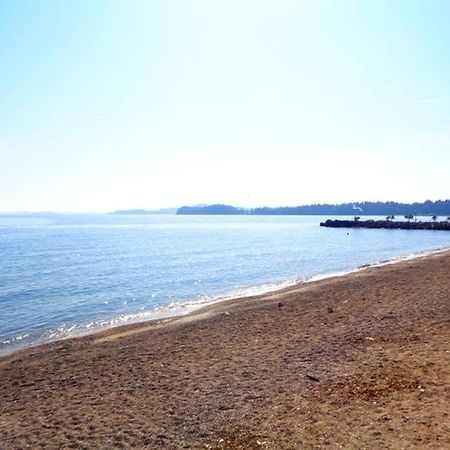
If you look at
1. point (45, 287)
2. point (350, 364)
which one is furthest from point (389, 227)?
point (350, 364)

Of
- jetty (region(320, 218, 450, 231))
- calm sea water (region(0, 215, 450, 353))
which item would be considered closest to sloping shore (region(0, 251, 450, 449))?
calm sea water (region(0, 215, 450, 353))

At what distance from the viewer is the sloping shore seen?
648 centimetres

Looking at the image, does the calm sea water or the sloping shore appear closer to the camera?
the sloping shore

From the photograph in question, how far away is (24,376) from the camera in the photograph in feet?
35.0

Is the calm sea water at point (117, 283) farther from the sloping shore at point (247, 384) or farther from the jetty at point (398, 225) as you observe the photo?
the jetty at point (398, 225)

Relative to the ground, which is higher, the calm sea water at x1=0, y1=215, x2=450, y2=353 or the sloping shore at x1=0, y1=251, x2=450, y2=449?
the sloping shore at x1=0, y1=251, x2=450, y2=449

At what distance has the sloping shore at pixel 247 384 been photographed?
6.48m

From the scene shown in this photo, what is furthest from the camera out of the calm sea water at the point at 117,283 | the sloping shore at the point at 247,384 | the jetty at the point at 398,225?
the jetty at the point at 398,225

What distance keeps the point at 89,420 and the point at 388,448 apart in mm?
4907

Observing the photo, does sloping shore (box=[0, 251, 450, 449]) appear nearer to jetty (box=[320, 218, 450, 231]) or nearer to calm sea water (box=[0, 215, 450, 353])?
calm sea water (box=[0, 215, 450, 353])

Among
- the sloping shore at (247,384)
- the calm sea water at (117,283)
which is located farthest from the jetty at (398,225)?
the sloping shore at (247,384)

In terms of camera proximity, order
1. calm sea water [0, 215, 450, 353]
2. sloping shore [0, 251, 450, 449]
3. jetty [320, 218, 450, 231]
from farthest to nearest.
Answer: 1. jetty [320, 218, 450, 231]
2. calm sea water [0, 215, 450, 353]
3. sloping shore [0, 251, 450, 449]

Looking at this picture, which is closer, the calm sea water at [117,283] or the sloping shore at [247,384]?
the sloping shore at [247,384]

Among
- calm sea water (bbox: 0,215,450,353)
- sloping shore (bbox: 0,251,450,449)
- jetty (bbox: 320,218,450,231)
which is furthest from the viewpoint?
jetty (bbox: 320,218,450,231)
